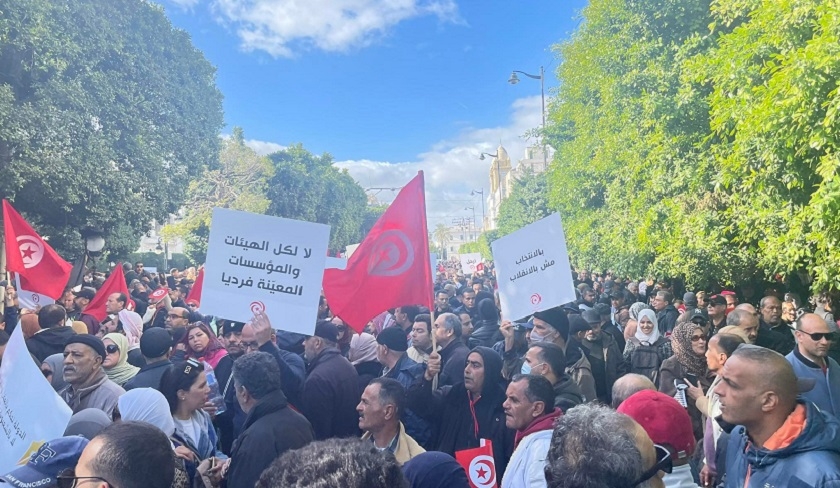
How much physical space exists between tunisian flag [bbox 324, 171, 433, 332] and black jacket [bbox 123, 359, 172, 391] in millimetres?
1542

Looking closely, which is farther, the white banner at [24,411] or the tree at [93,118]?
the tree at [93,118]

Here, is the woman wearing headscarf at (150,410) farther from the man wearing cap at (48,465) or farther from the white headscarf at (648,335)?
the white headscarf at (648,335)

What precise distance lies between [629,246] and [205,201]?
103 feet

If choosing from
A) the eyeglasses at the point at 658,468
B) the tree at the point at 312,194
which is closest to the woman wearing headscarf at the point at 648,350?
the eyeglasses at the point at 658,468

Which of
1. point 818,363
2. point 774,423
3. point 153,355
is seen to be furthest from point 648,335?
point 153,355

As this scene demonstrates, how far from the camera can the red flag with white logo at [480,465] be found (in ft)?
13.1

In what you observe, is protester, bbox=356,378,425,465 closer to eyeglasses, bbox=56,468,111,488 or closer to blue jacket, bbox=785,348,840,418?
eyeglasses, bbox=56,468,111,488

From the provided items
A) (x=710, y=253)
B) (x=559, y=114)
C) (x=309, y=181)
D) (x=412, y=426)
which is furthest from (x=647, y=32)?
(x=309, y=181)

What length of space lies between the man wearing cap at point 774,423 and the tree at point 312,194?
169 feet

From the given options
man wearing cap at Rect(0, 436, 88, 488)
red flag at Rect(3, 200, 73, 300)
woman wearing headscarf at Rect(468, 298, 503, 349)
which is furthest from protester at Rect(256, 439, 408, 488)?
red flag at Rect(3, 200, 73, 300)

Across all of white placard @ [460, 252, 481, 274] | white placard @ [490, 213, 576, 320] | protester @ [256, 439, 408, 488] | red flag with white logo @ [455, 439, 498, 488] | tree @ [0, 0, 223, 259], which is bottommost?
red flag with white logo @ [455, 439, 498, 488]

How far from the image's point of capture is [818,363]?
4.80m

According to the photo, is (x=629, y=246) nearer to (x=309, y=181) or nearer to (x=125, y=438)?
(x=125, y=438)

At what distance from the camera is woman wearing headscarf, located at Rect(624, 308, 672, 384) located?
6.54 metres
